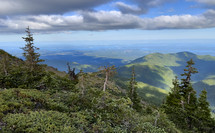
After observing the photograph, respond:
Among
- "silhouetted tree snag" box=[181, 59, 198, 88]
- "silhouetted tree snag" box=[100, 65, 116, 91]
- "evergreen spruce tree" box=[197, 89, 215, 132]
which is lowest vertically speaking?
"evergreen spruce tree" box=[197, 89, 215, 132]

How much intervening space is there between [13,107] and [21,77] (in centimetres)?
1085

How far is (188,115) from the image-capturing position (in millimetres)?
29766

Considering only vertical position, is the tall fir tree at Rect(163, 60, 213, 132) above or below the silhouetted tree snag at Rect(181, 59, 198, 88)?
below

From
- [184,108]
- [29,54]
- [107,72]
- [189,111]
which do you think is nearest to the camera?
[107,72]

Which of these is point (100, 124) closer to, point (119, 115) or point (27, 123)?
point (119, 115)

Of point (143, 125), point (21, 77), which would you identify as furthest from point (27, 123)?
point (21, 77)

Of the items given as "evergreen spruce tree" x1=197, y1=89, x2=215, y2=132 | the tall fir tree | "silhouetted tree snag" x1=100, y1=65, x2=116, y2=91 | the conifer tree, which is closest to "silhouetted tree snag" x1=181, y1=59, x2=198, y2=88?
the tall fir tree

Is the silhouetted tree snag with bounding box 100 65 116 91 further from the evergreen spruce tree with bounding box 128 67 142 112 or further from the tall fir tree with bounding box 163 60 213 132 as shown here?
the evergreen spruce tree with bounding box 128 67 142 112

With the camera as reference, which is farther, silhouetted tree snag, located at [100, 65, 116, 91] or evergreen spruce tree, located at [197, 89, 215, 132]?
evergreen spruce tree, located at [197, 89, 215, 132]

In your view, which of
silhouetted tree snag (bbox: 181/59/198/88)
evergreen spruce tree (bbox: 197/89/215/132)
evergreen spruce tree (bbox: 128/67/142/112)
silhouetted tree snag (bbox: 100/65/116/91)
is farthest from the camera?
evergreen spruce tree (bbox: 128/67/142/112)

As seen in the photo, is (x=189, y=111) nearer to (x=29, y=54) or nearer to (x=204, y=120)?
(x=204, y=120)

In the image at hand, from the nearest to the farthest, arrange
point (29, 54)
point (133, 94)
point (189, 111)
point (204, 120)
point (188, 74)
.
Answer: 1. point (29, 54)
2. point (204, 120)
3. point (189, 111)
4. point (188, 74)
5. point (133, 94)

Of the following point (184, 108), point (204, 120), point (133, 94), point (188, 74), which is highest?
point (188, 74)

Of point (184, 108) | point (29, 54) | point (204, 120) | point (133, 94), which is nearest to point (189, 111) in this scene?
point (184, 108)
